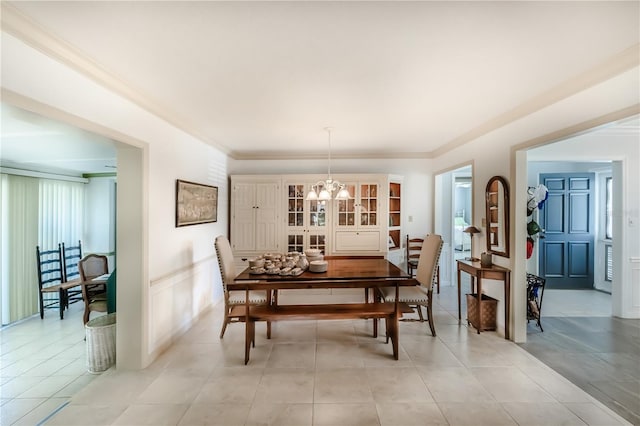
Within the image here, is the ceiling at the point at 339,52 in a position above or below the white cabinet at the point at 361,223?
above

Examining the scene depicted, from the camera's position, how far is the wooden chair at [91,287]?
3.64m

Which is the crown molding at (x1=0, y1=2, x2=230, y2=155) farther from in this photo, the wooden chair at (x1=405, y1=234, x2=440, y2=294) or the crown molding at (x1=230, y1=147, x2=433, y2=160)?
the wooden chair at (x1=405, y1=234, x2=440, y2=294)

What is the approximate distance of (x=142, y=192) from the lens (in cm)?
257

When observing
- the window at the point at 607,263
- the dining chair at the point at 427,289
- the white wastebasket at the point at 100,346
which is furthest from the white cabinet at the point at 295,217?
the window at the point at 607,263

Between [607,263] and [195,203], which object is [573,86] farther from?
[607,263]

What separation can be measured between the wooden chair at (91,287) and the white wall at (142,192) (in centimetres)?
124

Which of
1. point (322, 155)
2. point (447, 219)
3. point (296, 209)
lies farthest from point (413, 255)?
point (322, 155)

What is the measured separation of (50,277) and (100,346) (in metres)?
3.05

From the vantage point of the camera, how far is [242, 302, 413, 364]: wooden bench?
2.75 m

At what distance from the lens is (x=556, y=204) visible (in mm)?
5059

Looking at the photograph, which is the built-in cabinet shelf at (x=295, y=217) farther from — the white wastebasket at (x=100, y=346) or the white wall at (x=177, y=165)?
the white wastebasket at (x=100, y=346)

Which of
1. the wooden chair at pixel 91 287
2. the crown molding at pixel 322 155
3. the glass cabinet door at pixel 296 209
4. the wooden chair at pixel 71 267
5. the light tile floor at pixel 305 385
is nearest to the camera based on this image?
the light tile floor at pixel 305 385

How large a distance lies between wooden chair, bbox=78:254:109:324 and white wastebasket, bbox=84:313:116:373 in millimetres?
1084

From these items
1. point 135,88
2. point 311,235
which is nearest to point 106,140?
point 135,88
